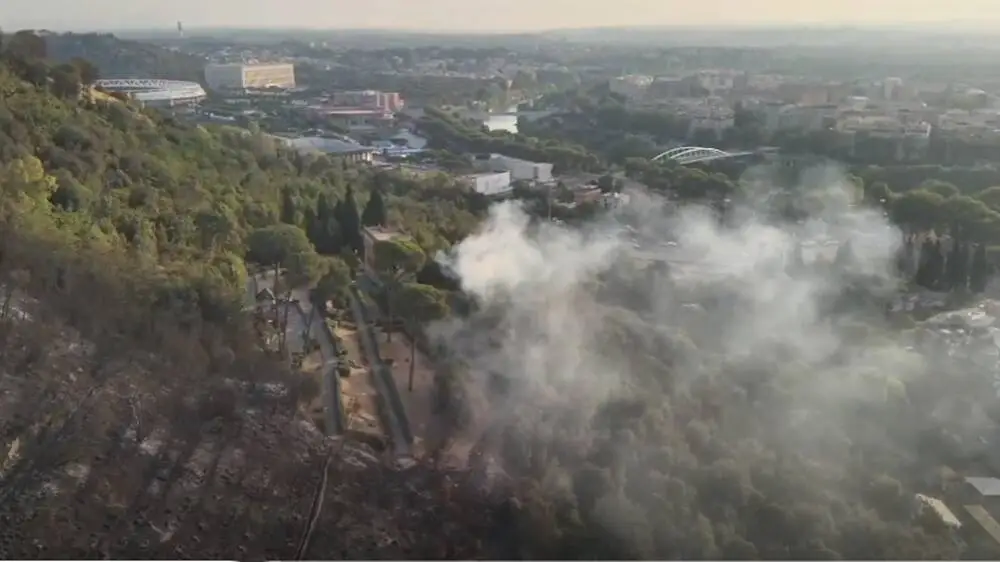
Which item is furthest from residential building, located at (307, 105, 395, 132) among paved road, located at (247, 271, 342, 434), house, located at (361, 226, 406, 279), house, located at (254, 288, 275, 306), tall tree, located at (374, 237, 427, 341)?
house, located at (254, 288, 275, 306)

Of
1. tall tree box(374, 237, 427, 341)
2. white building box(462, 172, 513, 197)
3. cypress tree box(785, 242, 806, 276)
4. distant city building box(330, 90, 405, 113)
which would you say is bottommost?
cypress tree box(785, 242, 806, 276)

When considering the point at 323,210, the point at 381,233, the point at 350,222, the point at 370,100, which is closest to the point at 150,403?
the point at 381,233

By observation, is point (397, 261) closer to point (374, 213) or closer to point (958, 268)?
point (374, 213)

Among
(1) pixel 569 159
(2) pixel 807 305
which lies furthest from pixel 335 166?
(2) pixel 807 305

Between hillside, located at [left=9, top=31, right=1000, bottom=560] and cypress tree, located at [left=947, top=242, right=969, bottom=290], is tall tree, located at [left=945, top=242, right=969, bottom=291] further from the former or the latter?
hillside, located at [left=9, top=31, right=1000, bottom=560]

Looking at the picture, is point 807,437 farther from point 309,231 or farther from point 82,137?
point 82,137

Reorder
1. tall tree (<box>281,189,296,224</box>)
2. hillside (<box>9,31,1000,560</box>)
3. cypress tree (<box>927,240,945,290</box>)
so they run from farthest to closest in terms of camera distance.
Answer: tall tree (<box>281,189,296,224</box>) → cypress tree (<box>927,240,945,290</box>) → hillside (<box>9,31,1000,560</box>)

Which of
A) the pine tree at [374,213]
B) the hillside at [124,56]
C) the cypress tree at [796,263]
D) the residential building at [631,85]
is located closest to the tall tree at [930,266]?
the cypress tree at [796,263]

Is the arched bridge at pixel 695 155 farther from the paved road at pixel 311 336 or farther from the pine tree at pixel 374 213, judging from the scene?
the paved road at pixel 311 336
